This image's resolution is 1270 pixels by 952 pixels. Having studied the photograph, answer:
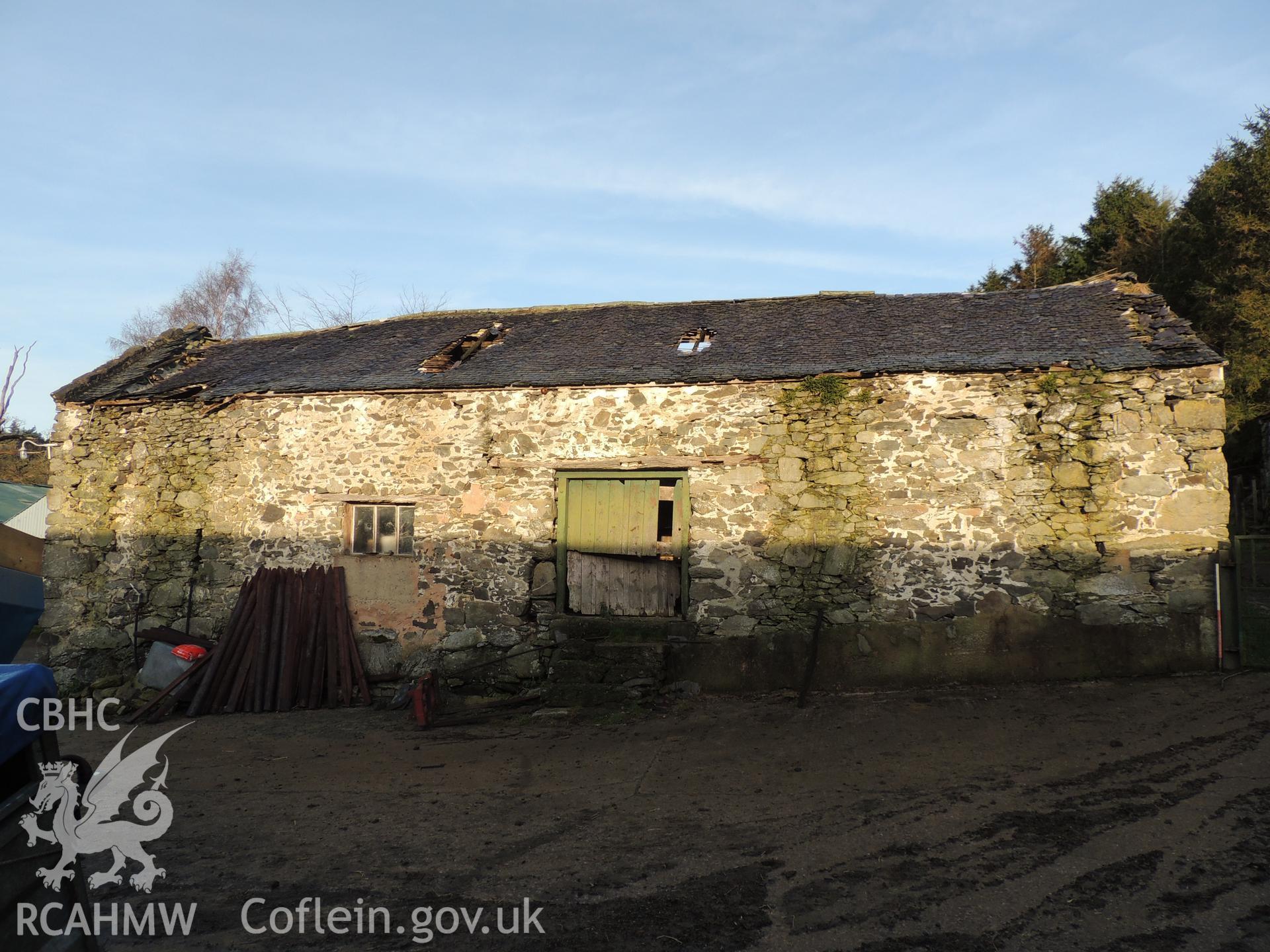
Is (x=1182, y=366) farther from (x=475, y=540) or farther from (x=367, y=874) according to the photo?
(x=367, y=874)

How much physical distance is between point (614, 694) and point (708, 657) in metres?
1.12

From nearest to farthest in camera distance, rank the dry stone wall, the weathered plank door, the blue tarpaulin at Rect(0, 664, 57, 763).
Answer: the blue tarpaulin at Rect(0, 664, 57, 763) < the dry stone wall < the weathered plank door

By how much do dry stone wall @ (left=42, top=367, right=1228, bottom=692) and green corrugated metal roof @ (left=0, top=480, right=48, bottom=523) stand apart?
36.4 ft

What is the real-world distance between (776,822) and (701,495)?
438cm

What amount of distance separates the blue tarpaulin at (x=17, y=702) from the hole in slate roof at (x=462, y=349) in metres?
7.63

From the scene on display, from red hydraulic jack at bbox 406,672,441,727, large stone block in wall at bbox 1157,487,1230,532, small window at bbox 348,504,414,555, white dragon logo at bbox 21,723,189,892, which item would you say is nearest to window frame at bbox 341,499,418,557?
small window at bbox 348,504,414,555

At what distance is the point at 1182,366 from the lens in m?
8.23

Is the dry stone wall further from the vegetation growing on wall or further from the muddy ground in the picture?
the vegetation growing on wall

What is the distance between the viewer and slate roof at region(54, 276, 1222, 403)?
9.02 meters

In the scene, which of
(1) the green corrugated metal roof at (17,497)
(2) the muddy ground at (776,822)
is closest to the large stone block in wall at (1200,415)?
(2) the muddy ground at (776,822)

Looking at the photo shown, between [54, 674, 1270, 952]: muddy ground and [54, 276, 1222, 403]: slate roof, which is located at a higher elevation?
[54, 276, 1222, 403]: slate roof

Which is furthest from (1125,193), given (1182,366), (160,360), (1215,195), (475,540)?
(160,360)

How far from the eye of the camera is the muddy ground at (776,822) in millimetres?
4148

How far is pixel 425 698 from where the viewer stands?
8945mm
